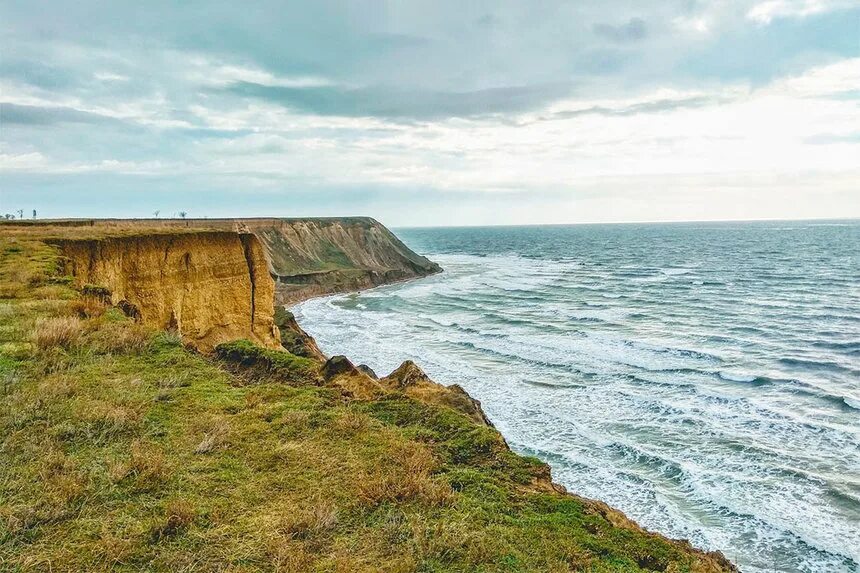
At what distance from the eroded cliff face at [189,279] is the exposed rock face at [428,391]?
886cm

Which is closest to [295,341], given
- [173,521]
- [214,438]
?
[214,438]

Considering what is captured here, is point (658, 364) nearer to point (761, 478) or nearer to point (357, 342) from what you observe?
point (761, 478)

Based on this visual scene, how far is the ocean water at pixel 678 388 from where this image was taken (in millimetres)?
14695

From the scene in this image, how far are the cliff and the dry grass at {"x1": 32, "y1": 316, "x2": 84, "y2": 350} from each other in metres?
48.0

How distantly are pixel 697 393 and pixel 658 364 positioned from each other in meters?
4.59

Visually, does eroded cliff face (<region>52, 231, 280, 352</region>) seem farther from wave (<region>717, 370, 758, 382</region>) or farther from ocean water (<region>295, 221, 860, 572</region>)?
wave (<region>717, 370, 758, 382</region>)

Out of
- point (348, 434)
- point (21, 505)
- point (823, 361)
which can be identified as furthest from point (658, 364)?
point (21, 505)

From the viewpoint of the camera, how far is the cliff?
65062 mm

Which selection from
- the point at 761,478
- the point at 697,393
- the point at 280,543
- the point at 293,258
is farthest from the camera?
the point at 293,258

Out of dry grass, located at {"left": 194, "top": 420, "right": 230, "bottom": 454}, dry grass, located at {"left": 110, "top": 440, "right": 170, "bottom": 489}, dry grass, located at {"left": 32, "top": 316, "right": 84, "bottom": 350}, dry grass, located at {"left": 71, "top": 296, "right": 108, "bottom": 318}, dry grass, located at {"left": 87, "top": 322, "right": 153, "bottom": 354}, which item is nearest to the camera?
dry grass, located at {"left": 110, "top": 440, "right": 170, "bottom": 489}

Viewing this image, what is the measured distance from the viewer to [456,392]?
43.6 feet

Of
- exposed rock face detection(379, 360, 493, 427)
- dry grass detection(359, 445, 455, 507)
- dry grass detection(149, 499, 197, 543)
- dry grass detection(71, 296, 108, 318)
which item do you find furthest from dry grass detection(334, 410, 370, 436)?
dry grass detection(71, 296, 108, 318)

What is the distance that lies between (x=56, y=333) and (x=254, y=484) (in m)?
6.11

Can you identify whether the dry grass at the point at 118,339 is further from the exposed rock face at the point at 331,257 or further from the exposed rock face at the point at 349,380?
the exposed rock face at the point at 331,257
